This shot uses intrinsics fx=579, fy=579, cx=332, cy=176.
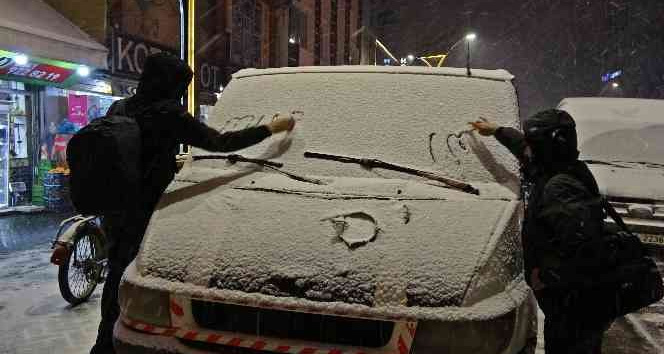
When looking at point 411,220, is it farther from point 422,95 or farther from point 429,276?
point 422,95

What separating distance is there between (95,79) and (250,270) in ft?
38.5

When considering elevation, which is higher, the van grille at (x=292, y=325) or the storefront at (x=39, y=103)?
the storefront at (x=39, y=103)

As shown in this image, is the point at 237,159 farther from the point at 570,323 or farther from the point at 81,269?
the point at 81,269

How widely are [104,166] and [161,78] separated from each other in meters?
0.65

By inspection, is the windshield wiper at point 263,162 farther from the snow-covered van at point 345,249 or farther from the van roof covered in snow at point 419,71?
the van roof covered in snow at point 419,71

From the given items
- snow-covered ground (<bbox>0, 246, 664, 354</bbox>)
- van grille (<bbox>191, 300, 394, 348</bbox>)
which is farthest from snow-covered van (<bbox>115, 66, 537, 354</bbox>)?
snow-covered ground (<bbox>0, 246, 664, 354</bbox>)

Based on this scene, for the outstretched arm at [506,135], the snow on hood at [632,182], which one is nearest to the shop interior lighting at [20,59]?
the outstretched arm at [506,135]

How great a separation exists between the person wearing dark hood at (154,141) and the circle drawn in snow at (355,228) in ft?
2.93

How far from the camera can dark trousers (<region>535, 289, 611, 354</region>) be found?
2.70m

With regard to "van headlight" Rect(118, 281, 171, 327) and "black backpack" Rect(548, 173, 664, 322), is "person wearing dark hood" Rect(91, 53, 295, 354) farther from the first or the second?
"black backpack" Rect(548, 173, 664, 322)

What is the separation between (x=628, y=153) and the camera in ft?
25.3

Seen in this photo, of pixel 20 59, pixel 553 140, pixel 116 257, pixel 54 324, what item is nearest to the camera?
pixel 553 140

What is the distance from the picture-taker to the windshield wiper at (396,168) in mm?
3119

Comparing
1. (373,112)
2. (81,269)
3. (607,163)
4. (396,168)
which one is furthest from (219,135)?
A: (607,163)
